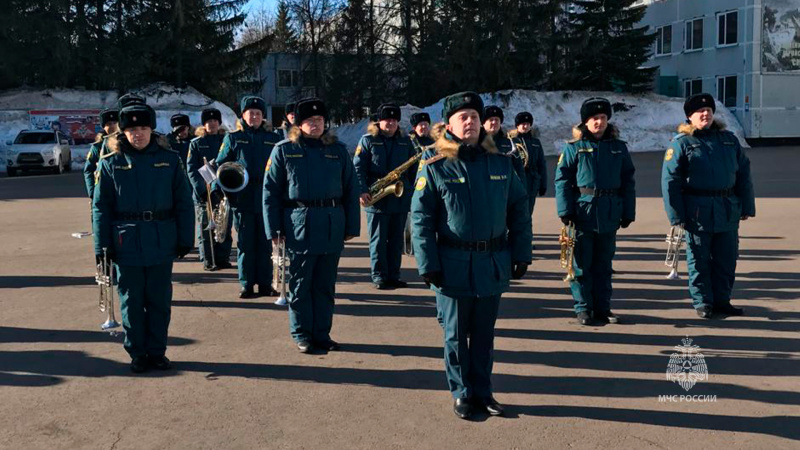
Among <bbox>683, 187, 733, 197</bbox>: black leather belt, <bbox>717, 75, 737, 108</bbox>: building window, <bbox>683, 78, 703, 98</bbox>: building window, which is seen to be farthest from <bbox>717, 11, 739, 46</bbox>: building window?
<bbox>683, 187, 733, 197</bbox>: black leather belt

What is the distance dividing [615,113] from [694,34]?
9.62 m

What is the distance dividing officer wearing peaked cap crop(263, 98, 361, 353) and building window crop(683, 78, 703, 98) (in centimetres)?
4606

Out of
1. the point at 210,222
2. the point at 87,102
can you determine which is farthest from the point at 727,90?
the point at 210,222

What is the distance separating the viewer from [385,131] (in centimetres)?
992

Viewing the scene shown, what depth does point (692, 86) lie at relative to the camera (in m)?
49.1

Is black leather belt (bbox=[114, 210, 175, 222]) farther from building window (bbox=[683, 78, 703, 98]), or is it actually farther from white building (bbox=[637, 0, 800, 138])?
building window (bbox=[683, 78, 703, 98])

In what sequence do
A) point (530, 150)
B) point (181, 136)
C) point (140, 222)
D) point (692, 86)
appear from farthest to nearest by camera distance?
point (692, 86), point (530, 150), point (181, 136), point (140, 222)

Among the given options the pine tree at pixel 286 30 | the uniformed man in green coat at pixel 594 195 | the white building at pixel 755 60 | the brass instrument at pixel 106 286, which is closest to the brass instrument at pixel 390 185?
the uniformed man in green coat at pixel 594 195

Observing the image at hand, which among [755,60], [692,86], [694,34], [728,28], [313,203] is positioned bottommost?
[313,203]

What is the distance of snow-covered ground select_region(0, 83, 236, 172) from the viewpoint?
125 ft

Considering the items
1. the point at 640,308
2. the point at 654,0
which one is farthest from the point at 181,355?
the point at 654,0

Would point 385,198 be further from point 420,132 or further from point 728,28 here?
point 728,28

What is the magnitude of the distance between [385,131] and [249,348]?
392 cm

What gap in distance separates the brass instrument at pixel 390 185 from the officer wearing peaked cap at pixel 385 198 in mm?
156
